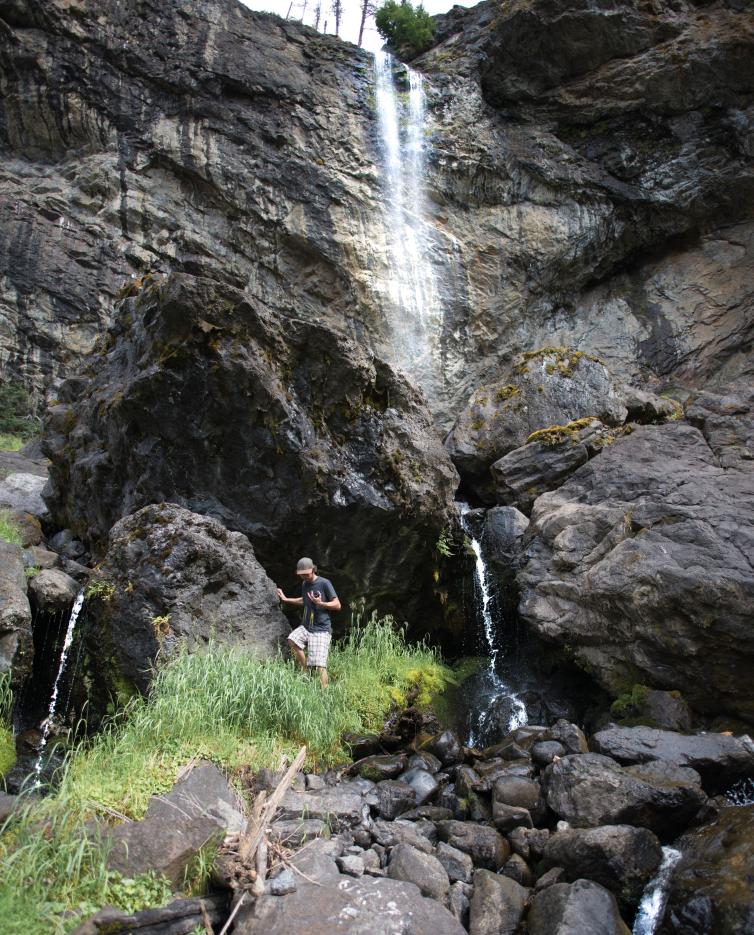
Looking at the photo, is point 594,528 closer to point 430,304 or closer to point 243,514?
point 243,514

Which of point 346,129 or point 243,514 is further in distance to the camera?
point 346,129

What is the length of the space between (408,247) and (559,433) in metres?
10.8

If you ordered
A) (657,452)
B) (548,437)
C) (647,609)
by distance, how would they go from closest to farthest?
(647,609), (657,452), (548,437)

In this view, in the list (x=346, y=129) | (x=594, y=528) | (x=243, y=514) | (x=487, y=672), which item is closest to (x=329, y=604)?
(x=243, y=514)

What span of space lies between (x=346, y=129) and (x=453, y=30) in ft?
22.2

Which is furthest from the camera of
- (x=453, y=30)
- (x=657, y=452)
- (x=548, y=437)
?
(x=453, y=30)

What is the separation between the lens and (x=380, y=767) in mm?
6324

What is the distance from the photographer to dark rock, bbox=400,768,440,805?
236 inches

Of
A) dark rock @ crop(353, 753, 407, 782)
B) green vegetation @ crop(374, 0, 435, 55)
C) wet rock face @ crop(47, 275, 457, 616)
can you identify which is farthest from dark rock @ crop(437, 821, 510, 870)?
green vegetation @ crop(374, 0, 435, 55)

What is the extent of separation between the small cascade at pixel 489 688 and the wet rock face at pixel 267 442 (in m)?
1.62

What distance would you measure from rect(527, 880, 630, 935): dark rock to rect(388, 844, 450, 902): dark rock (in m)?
0.62

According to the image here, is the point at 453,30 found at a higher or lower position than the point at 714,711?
higher

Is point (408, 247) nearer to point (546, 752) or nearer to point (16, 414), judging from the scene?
point (16, 414)

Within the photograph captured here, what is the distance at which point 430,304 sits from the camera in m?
21.0
